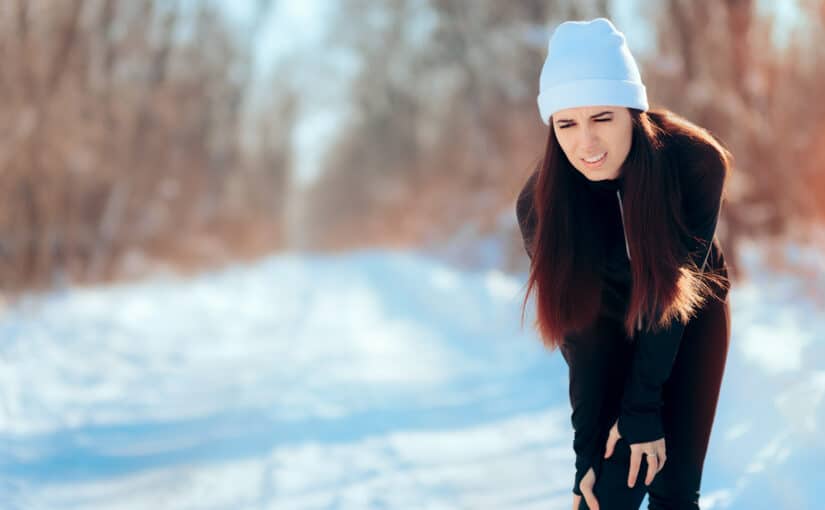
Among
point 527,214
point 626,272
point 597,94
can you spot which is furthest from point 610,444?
point 597,94

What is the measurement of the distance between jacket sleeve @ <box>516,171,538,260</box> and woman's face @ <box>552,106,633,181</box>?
241 millimetres

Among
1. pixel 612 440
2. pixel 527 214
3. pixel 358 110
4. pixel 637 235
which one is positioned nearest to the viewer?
pixel 637 235

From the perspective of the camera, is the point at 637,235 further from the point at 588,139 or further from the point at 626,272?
the point at 588,139

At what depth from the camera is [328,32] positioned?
31234 millimetres

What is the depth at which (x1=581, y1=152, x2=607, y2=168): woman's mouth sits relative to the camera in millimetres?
2141

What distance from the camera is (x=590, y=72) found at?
85.0 inches

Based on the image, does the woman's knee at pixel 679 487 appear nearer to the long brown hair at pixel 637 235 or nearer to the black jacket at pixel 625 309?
the black jacket at pixel 625 309

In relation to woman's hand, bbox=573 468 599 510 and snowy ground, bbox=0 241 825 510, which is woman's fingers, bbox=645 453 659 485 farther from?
snowy ground, bbox=0 241 825 510

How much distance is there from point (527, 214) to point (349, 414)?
153 inches

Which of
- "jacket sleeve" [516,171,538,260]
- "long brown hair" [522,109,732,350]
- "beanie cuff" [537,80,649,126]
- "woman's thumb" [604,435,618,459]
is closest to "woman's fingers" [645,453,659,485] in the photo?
"woman's thumb" [604,435,618,459]

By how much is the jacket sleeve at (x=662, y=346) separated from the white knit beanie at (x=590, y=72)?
0.84 feet

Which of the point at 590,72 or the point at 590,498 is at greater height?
the point at 590,72

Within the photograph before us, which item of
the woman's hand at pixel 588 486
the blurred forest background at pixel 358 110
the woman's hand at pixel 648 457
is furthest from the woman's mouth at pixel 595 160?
the blurred forest background at pixel 358 110

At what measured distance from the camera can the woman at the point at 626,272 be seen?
6.82ft
